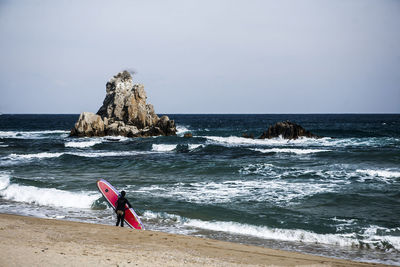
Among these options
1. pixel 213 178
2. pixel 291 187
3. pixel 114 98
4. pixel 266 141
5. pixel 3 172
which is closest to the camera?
pixel 291 187

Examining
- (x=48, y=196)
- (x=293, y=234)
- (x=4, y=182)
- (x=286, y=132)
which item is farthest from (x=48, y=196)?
(x=286, y=132)

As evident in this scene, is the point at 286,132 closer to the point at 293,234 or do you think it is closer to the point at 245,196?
the point at 245,196

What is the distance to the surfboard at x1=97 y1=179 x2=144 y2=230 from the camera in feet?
41.8

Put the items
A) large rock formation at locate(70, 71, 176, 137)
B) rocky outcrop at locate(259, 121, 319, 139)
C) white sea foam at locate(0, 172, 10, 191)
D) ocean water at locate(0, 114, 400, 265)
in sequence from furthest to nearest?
large rock formation at locate(70, 71, 176, 137) → rocky outcrop at locate(259, 121, 319, 139) → white sea foam at locate(0, 172, 10, 191) → ocean water at locate(0, 114, 400, 265)

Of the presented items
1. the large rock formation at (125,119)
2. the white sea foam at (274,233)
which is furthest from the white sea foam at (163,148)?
the white sea foam at (274,233)

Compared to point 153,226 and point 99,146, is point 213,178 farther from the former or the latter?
point 99,146

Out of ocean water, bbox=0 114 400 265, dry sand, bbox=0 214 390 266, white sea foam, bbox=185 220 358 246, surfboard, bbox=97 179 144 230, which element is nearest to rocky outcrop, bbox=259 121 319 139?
ocean water, bbox=0 114 400 265

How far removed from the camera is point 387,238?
1163cm

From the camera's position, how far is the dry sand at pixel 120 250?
835cm

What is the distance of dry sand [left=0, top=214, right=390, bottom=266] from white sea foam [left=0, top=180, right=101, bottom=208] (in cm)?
463

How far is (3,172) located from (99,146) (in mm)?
17998

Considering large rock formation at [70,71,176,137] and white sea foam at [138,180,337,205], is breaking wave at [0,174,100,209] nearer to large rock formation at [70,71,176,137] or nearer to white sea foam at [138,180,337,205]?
white sea foam at [138,180,337,205]

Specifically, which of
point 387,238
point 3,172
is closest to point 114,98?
point 3,172

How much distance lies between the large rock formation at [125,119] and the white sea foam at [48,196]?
3388 centimetres
